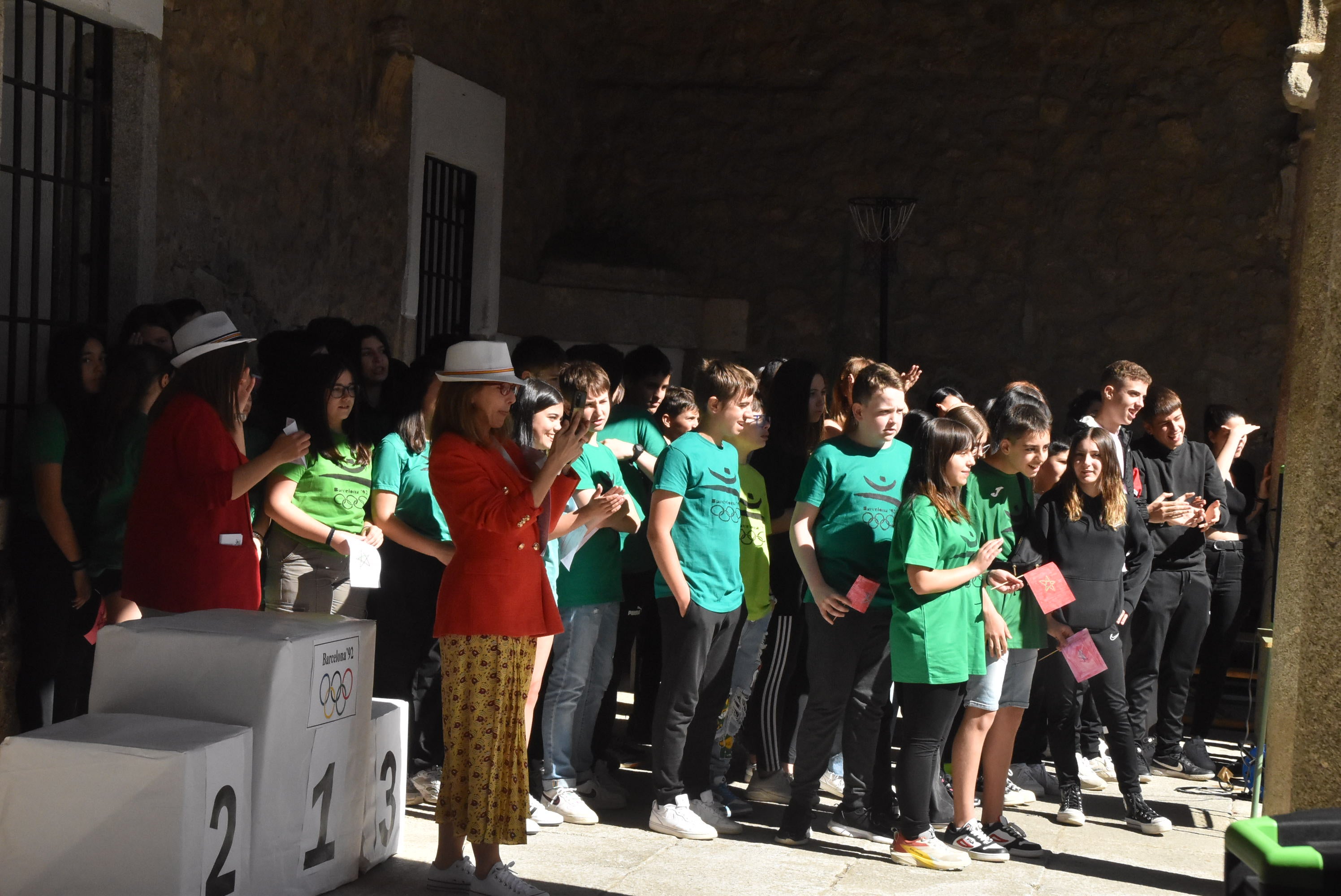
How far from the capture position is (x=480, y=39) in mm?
7863

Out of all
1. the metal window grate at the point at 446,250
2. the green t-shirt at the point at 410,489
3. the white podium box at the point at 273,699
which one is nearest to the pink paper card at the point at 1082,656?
the green t-shirt at the point at 410,489

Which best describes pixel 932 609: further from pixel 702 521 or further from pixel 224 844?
pixel 224 844

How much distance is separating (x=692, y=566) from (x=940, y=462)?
842mm

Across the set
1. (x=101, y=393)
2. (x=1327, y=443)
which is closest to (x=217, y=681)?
(x=101, y=393)

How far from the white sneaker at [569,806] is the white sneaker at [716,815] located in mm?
327

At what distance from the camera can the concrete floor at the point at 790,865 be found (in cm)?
372

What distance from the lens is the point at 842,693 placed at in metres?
4.27

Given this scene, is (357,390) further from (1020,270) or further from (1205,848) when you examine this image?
(1020,270)

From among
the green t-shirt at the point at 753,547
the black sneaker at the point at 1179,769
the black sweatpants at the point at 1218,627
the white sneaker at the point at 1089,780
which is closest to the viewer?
the green t-shirt at the point at 753,547

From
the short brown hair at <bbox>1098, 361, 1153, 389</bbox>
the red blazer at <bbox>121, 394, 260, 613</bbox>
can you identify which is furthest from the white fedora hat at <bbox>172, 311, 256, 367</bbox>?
the short brown hair at <bbox>1098, 361, 1153, 389</bbox>

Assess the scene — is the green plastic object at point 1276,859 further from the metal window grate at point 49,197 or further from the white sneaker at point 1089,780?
the metal window grate at point 49,197

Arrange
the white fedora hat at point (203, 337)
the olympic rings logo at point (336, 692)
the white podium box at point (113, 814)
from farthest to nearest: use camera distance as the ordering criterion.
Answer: the white fedora hat at point (203, 337), the olympic rings logo at point (336, 692), the white podium box at point (113, 814)

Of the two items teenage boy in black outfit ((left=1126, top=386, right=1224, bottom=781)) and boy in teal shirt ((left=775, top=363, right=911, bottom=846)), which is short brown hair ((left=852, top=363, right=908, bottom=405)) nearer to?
boy in teal shirt ((left=775, top=363, right=911, bottom=846))

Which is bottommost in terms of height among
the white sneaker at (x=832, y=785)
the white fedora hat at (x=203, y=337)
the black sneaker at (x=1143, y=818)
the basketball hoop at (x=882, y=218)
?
the white sneaker at (x=832, y=785)
